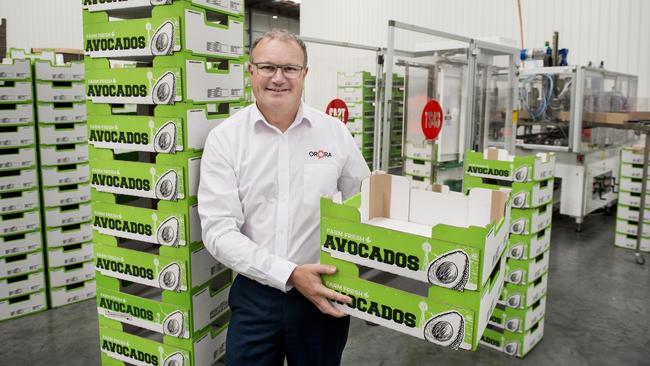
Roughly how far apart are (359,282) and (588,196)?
5918mm

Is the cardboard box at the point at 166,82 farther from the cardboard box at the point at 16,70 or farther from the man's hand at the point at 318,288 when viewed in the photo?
the cardboard box at the point at 16,70

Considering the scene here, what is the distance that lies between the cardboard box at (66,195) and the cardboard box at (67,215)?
46mm

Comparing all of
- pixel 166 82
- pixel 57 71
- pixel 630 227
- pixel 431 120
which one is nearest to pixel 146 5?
pixel 166 82

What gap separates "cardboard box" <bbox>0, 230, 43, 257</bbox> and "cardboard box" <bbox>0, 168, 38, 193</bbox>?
1.15ft

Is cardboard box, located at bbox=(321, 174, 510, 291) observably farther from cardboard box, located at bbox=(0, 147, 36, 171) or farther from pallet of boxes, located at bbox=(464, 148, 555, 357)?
cardboard box, located at bbox=(0, 147, 36, 171)

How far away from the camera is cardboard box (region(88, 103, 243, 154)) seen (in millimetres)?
1937

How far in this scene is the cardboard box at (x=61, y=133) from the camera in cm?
367

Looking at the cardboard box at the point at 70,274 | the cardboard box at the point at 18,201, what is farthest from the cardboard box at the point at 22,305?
the cardboard box at the point at 18,201

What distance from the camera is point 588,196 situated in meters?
6.34

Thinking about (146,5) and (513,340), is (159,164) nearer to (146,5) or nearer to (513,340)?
(146,5)

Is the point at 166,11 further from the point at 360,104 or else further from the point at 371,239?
the point at 360,104

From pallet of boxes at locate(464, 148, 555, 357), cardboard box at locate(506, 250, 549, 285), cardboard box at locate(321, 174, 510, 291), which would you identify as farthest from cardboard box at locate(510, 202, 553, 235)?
cardboard box at locate(321, 174, 510, 291)

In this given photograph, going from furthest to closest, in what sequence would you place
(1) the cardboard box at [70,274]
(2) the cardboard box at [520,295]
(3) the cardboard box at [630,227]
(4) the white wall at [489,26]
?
1. (4) the white wall at [489,26]
2. (3) the cardboard box at [630,227]
3. (1) the cardboard box at [70,274]
4. (2) the cardboard box at [520,295]

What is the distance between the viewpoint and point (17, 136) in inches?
141
